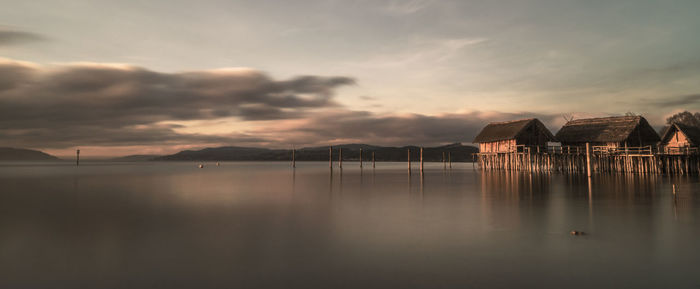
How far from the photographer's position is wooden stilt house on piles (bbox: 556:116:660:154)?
1837 inches

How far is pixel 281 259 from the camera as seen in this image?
9758 mm

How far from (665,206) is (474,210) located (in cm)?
968

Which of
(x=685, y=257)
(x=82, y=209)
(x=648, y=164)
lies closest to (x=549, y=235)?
(x=685, y=257)

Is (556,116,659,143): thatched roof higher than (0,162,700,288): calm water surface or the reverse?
higher

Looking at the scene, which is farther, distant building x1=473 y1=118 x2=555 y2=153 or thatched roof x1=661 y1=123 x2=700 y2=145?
distant building x1=473 y1=118 x2=555 y2=153

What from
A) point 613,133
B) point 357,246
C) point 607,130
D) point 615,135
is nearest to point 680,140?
point 615,135

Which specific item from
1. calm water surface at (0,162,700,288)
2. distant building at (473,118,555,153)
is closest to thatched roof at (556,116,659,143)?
distant building at (473,118,555,153)

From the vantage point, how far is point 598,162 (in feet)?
159

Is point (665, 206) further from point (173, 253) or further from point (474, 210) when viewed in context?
point (173, 253)

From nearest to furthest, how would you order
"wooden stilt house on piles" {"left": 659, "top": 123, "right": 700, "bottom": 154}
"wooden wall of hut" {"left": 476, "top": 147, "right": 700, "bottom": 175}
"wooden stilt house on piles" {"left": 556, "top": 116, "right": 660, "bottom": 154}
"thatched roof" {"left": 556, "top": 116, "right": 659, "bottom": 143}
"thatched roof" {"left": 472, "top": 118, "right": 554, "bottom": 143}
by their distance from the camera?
"wooden stilt house on piles" {"left": 659, "top": 123, "right": 700, "bottom": 154}, "wooden wall of hut" {"left": 476, "top": 147, "right": 700, "bottom": 175}, "wooden stilt house on piles" {"left": 556, "top": 116, "right": 660, "bottom": 154}, "thatched roof" {"left": 556, "top": 116, "right": 659, "bottom": 143}, "thatched roof" {"left": 472, "top": 118, "right": 554, "bottom": 143}

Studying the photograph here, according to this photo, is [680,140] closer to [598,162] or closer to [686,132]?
[686,132]

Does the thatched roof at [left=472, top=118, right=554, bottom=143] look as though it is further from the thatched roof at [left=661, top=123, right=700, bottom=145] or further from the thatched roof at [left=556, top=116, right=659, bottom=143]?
the thatched roof at [left=661, top=123, right=700, bottom=145]

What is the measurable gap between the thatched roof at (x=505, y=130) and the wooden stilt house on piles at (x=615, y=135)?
373 centimetres

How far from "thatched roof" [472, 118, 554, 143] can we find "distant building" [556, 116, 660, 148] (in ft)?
11.2
